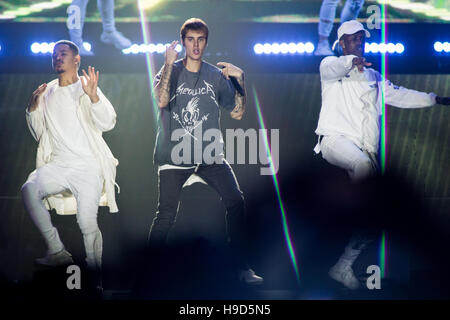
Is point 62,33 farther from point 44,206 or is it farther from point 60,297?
point 60,297

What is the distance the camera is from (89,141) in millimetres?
5164

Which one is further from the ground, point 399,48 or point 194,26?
point 194,26

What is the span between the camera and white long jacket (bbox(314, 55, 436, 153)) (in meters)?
5.27

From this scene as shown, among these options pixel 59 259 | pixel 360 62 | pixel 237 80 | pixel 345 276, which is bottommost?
pixel 345 276

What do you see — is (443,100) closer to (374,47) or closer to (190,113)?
(374,47)

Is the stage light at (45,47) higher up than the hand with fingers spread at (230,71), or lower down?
higher up


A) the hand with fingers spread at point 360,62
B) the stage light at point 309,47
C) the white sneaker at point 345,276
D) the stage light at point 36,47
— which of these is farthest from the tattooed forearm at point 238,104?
the stage light at point 36,47

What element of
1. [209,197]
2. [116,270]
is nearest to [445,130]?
[209,197]

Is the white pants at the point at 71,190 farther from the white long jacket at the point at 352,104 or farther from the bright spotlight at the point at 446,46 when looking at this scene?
the bright spotlight at the point at 446,46

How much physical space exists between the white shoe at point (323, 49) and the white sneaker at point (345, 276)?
1.74 metres

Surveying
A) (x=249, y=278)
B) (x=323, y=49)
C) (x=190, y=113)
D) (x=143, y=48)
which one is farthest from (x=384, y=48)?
(x=249, y=278)

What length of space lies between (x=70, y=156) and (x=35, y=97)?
572 mm

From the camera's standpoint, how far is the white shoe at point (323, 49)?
5.41 meters

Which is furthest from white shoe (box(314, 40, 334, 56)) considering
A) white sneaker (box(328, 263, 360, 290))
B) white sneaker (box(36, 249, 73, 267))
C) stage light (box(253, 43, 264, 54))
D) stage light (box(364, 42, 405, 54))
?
white sneaker (box(36, 249, 73, 267))
